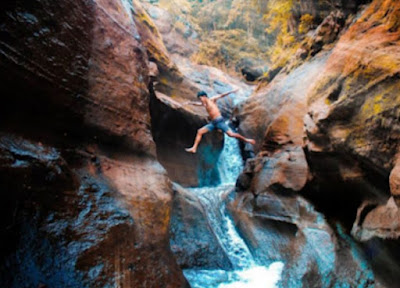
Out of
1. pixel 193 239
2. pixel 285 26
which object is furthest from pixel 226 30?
pixel 193 239

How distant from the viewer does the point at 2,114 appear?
2680 mm

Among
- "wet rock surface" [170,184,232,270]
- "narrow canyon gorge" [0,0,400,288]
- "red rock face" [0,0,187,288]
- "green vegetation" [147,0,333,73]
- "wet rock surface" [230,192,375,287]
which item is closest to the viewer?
"red rock face" [0,0,187,288]

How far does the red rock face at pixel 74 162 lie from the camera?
7.95 ft

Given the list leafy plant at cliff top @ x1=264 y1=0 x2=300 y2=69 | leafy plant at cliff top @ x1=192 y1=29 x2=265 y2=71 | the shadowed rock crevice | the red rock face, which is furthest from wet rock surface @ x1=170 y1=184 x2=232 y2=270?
leafy plant at cliff top @ x1=192 y1=29 x2=265 y2=71

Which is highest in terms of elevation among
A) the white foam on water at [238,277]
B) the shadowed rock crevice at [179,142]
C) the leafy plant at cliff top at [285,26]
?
the leafy plant at cliff top at [285,26]

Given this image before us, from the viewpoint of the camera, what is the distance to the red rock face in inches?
95.3

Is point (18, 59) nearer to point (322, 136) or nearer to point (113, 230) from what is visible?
point (113, 230)

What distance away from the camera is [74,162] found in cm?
330

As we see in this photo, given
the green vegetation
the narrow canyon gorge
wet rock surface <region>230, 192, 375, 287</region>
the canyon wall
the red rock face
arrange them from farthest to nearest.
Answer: the green vegetation
wet rock surface <region>230, 192, 375, 287</region>
the canyon wall
the narrow canyon gorge
the red rock face

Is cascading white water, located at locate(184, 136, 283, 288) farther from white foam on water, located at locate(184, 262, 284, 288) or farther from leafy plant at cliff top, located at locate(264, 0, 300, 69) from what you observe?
leafy plant at cliff top, located at locate(264, 0, 300, 69)

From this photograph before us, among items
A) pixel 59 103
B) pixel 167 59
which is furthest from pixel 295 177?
pixel 167 59

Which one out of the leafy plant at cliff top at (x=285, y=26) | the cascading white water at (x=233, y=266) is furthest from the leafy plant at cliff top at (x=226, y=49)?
the cascading white water at (x=233, y=266)

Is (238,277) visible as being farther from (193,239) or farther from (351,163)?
(351,163)

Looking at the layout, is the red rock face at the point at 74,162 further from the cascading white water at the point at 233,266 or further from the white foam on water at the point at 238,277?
the cascading white water at the point at 233,266
